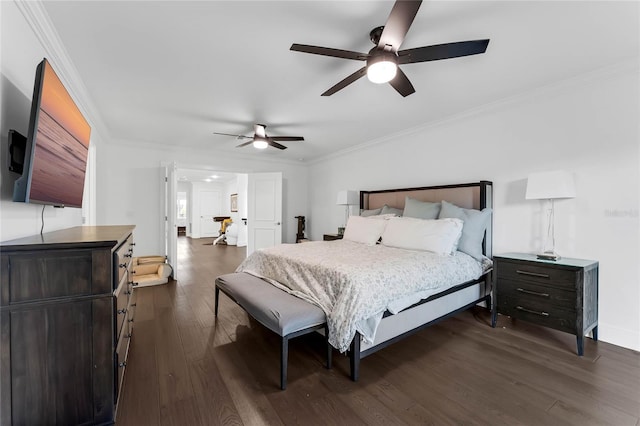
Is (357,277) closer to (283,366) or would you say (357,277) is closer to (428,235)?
(283,366)

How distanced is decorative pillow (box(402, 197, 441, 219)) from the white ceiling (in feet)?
3.98

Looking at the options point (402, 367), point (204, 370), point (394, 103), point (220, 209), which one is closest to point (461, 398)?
point (402, 367)

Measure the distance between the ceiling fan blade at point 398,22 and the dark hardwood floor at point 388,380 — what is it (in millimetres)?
2323

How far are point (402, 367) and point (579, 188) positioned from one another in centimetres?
251

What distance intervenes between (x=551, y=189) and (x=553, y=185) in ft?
0.13

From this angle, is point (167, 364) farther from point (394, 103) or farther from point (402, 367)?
point (394, 103)

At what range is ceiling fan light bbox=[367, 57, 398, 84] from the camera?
5.94 feet

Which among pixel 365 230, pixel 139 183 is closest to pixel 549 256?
pixel 365 230

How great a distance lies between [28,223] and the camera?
5.52 feet

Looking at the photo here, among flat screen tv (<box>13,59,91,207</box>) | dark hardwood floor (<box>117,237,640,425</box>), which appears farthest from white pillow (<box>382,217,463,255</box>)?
flat screen tv (<box>13,59,91,207</box>)

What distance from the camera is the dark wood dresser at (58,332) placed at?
3.91ft

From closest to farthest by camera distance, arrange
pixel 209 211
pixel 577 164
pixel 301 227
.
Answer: pixel 577 164 < pixel 301 227 < pixel 209 211

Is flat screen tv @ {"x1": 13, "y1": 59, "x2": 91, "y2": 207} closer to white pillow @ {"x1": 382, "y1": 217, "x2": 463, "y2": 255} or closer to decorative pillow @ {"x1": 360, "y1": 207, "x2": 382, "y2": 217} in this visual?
white pillow @ {"x1": 382, "y1": 217, "x2": 463, "y2": 255}

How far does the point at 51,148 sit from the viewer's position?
1.54m
